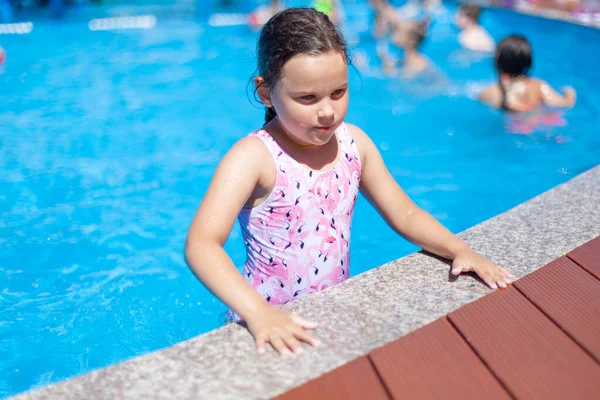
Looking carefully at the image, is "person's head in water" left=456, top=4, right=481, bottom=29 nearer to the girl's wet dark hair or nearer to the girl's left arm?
→ the girl's left arm

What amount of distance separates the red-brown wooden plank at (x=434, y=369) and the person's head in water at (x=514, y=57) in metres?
5.08

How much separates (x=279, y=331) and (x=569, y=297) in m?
1.10

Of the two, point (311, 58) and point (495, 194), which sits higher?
point (311, 58)

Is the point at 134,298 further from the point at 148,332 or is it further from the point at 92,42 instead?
the point at 92,42

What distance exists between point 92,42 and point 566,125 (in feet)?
24.1

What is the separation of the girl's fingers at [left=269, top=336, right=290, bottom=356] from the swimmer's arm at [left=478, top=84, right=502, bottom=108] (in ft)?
18.6

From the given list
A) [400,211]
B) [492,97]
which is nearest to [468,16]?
[492,97]

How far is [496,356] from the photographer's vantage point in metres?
2.05

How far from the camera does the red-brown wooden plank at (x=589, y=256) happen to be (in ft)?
8.36

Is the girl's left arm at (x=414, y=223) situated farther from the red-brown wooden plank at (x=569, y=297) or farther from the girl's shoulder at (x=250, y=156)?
the girl's shoulder at (x=250, y=156)

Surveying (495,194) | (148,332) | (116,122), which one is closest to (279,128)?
(148,332)

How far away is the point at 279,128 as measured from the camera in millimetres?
2609

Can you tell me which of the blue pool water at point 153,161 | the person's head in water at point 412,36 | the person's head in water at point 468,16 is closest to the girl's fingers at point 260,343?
the blue pool water at point 153,161

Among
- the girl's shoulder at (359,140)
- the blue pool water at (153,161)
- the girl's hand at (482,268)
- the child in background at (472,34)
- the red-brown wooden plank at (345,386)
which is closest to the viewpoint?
the red-brown wooden plank at (345,386)
